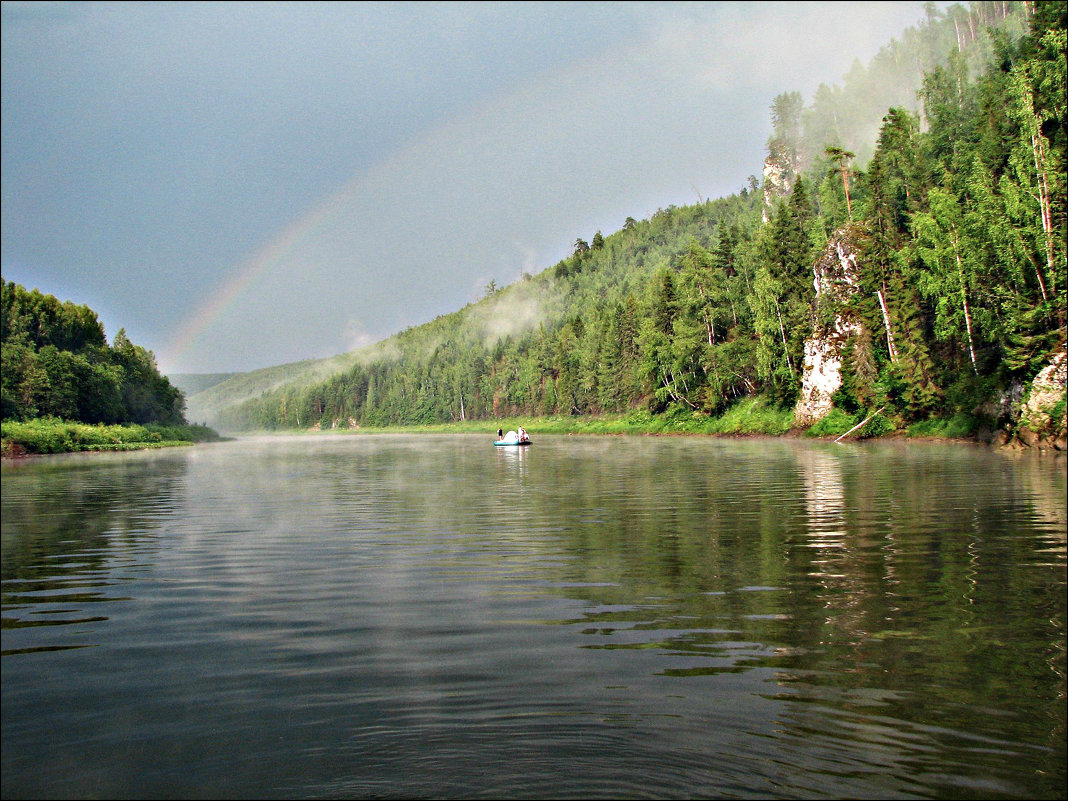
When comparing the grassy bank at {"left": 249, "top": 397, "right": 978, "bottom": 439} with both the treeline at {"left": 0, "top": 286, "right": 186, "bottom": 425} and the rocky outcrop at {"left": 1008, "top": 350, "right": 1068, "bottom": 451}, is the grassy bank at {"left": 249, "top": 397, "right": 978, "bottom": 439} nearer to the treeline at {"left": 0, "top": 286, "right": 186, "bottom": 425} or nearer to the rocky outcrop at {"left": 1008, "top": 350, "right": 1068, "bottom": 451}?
the rocky outcrop at {"left": 1008, "top": 350, "right": 1068, "bottom": 451}

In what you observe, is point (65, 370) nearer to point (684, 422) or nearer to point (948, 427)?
point (684, 422)

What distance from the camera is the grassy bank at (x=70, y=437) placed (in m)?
A: 73.2

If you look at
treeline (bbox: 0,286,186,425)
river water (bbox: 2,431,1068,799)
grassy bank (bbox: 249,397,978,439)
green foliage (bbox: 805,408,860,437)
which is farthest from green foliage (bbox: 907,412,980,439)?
treeline (bbox: 0,286,186,425)

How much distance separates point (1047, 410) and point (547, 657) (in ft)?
148

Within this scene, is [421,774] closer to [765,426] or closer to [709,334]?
Answer: [765,426]

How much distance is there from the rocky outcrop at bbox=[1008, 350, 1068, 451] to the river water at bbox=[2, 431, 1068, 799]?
1042 inches

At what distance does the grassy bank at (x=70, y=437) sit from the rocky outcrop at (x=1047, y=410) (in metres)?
82.2

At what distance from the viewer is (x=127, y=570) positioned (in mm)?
15836

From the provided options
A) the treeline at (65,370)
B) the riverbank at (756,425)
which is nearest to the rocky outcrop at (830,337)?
the riverbank at (756,425)

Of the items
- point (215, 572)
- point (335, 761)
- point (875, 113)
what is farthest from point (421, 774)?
point (875, 113)

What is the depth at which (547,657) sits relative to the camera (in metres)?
9.20

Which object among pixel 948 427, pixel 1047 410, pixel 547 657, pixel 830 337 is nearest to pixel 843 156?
pixel 830 337

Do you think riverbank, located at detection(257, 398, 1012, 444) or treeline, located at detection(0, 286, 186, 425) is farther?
treeline, located at detection(0, 286, 186, 425)

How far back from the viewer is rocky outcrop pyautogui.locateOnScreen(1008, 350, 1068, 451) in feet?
140
